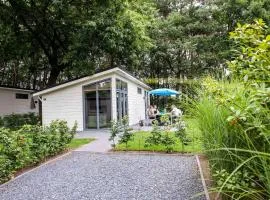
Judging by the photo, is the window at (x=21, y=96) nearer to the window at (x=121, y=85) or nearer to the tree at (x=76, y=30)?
the tree at (x=76, y=30)

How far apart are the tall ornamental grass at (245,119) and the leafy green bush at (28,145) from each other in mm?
4009

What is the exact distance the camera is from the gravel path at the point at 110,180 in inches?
213

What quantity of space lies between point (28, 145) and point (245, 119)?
6525 mm

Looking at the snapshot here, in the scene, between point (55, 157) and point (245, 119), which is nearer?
point (245, 119)

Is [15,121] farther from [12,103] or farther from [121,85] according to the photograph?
[121,85]

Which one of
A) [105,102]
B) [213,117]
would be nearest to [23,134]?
[213,117]

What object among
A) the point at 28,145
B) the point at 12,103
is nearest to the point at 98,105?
the point at 12,103

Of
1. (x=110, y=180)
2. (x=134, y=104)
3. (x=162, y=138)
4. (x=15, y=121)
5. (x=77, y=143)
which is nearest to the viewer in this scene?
(x=110, y=180)

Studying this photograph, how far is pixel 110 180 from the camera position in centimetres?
642

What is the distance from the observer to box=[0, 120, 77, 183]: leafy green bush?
672 centimetres

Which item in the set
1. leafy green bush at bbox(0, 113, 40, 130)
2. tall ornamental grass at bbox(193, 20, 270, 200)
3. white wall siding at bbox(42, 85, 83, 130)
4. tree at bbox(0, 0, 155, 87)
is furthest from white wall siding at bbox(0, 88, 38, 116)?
tall ornamental grass at bbox(193, 20, 270, 200)

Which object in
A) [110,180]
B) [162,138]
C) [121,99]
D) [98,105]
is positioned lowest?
[110,180]

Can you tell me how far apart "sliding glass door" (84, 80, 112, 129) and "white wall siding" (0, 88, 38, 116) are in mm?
7503

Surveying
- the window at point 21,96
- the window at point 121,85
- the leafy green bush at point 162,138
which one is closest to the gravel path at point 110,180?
the leafy green bush at point 162,138
